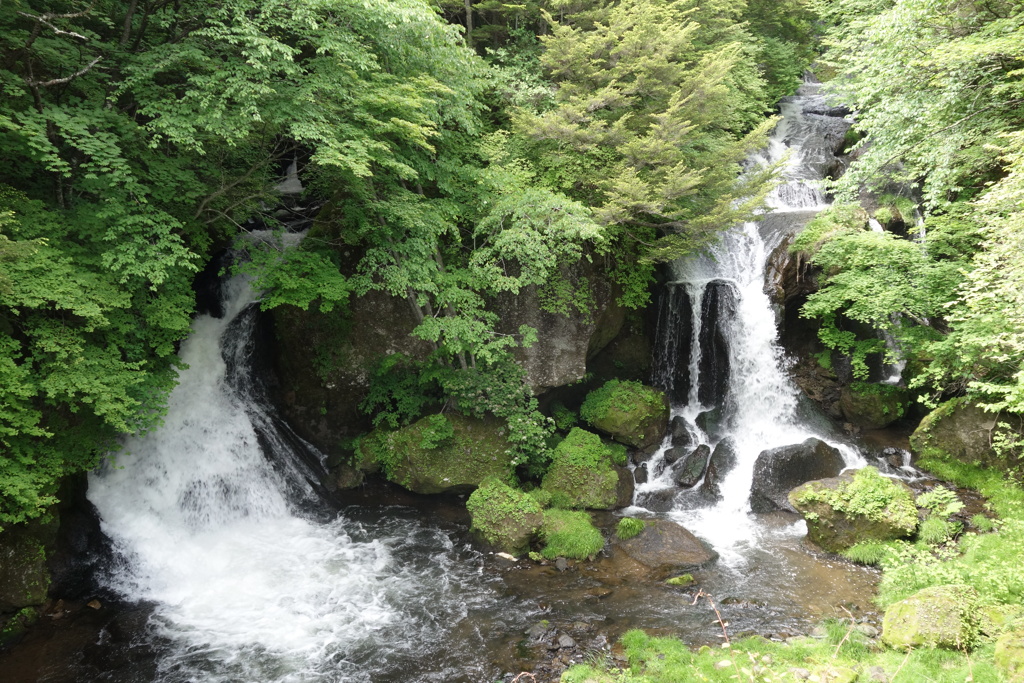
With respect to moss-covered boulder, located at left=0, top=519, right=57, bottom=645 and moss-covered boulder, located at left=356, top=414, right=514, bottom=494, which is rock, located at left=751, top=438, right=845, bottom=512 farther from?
moss-covered boulder, located at left=0, top=519, right=57, bottom=645

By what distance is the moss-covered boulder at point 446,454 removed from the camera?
37.2ft

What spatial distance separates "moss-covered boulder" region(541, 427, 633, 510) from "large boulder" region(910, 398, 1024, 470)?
20.0 feet

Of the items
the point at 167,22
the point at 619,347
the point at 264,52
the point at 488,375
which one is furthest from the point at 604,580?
the point at 167,22

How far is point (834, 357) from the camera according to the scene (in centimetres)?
1317

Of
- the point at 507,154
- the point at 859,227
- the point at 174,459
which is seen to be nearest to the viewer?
the point at 174,459

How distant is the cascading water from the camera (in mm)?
7492

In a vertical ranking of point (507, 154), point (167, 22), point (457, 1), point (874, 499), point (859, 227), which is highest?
point (457, 1)

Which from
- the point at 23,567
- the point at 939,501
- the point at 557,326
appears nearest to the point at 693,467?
the point at 939,501

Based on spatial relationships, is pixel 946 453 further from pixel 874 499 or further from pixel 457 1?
pixel 457 1

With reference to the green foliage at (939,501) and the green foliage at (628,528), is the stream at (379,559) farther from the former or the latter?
the green foliage at (939,501)

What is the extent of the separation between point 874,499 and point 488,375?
750 cm

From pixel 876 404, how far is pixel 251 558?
13.7 m

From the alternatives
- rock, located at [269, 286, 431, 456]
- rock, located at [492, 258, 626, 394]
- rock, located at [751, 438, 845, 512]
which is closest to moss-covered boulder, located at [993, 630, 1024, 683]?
rock, located at [751, 438, 845, 512]

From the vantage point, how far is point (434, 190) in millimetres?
11812
